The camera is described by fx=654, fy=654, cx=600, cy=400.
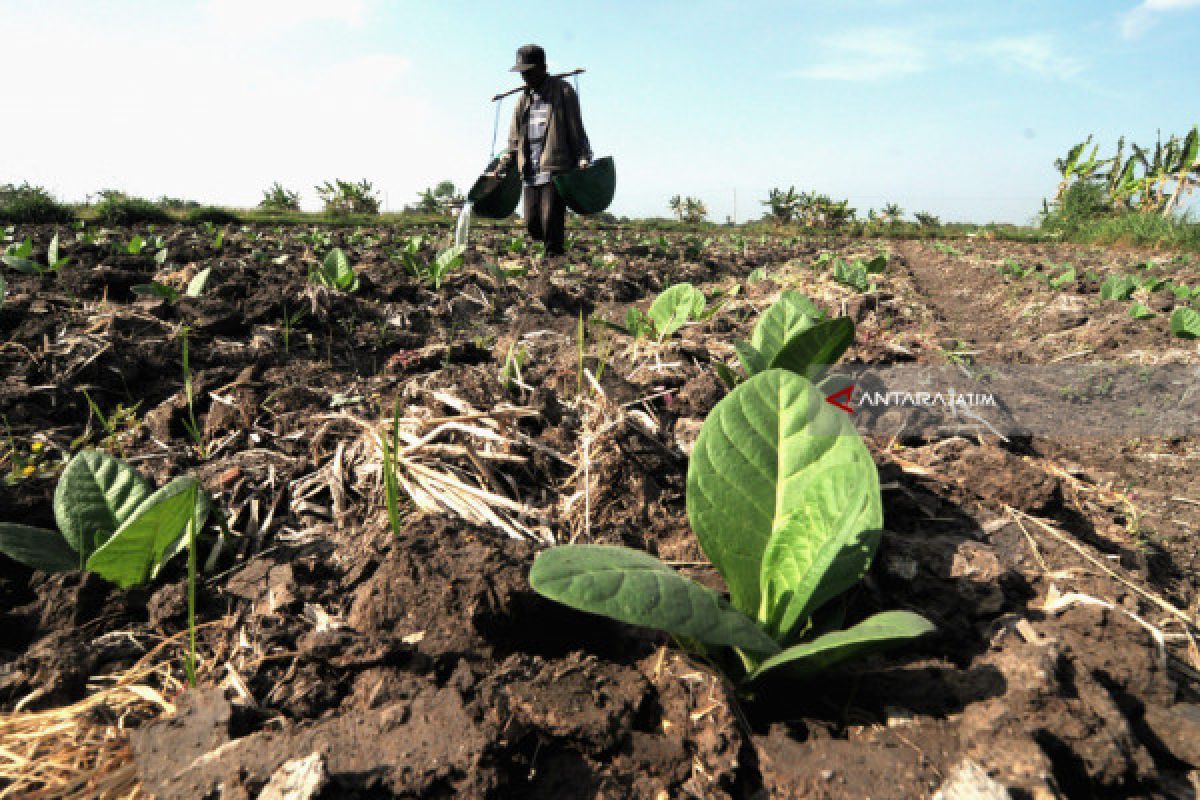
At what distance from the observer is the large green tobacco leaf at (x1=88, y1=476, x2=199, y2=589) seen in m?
1.10

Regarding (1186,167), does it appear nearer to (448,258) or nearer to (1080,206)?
(1080,206)

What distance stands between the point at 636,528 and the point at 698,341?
1.46 metres

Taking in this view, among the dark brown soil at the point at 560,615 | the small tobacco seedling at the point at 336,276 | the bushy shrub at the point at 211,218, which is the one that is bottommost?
the dark brown soil at the point at 560,615

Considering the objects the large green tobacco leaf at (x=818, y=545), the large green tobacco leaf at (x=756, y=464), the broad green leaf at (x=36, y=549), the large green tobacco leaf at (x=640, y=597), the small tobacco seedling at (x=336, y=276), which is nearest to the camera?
the large green tobacco leaf at (x=640, y=597)

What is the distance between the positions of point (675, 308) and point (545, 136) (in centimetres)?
486

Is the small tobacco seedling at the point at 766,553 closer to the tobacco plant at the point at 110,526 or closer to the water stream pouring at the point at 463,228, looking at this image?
the tobacco plant at the point at 110,526

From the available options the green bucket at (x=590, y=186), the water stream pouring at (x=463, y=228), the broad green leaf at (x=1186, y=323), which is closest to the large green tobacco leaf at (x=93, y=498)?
the water stream pouring at (x=463, y=228)

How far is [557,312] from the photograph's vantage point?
168 inches

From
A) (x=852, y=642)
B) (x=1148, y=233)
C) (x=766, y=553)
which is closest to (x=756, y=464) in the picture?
(x=766, y=553)

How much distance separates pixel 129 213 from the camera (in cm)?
1160

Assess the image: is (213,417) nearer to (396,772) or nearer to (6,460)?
(6,460)

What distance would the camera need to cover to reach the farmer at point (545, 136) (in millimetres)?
6648

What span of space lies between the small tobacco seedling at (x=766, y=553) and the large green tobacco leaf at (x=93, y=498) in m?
0.97

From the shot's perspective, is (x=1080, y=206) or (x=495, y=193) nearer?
(x=495, y=193)
